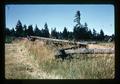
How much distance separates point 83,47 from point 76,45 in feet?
0.17

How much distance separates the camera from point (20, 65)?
2707mm

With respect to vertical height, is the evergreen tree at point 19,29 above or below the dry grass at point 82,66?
above

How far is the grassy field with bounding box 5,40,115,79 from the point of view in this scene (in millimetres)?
2691

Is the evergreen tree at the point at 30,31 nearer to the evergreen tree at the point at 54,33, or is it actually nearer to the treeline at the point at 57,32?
the treeline at the point at 57,32

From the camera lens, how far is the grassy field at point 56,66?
8.83ft

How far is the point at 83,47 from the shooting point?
2713mm

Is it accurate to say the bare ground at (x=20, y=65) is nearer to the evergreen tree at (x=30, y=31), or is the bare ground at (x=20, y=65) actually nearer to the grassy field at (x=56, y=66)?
the grassy field at (x=56, y=66)

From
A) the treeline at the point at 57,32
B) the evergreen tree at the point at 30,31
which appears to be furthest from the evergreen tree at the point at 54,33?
the evergreen tree at the point at 30,31

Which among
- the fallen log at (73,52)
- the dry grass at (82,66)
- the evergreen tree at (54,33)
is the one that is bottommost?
the dry grass at (82,66)

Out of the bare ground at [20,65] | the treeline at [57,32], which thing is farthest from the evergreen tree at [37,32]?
the bare ground at [20,65]

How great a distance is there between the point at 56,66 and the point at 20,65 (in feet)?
0.78

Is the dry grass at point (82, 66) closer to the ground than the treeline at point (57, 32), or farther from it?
closer to the ground

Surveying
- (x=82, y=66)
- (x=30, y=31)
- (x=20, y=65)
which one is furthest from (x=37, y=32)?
(x=82, y=66)
